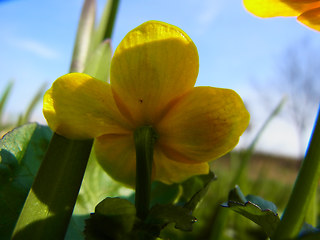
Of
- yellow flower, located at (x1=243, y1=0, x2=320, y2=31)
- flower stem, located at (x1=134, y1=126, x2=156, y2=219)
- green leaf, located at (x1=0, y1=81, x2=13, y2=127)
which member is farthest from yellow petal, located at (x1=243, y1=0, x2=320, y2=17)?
green leaf, located at (x1=0, y1=81, x2=13, y2=127)

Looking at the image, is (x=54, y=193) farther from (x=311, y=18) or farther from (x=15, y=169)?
(x=311, y=18)

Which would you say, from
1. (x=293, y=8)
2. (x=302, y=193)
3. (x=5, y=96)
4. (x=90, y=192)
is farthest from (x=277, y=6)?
(x=5, y=96)

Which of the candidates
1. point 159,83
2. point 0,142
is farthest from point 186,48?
point 0,142

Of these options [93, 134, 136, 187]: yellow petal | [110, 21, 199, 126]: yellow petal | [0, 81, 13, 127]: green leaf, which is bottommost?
[0, 81, 13, 127]: green leaf

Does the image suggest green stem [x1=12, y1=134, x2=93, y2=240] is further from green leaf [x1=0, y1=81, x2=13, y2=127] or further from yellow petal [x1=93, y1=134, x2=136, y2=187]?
green leaf [x1=0, y1=81, x2=13, y2=127]

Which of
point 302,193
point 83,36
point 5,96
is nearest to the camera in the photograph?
point 302,193

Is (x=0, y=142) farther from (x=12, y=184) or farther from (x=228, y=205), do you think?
(x=228, y=205)

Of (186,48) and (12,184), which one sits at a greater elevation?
(186,48)
